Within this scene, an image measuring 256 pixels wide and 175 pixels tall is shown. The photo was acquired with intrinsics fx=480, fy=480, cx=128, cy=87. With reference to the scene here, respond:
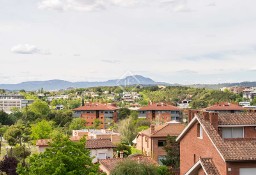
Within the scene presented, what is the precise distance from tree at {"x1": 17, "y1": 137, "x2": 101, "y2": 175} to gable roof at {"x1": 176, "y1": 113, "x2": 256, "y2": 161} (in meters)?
7.03

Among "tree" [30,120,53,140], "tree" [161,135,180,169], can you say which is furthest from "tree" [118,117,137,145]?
"tree" [161,135,180,169]

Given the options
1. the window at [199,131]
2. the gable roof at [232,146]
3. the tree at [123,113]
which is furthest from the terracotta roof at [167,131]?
the tree at [123,113]

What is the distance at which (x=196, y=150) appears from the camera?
3170cm

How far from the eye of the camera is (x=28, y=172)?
2519cm

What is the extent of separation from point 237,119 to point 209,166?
4.58 metres

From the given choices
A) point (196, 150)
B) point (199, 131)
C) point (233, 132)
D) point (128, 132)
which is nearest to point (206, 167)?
point (233, 132)

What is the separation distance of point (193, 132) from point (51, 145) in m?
10.9

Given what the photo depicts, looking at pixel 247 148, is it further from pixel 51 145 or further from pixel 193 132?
pixel 51 145

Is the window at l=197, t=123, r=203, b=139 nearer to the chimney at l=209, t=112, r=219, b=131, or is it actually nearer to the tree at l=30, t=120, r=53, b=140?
the chimney at l=209, t=112, r=219, b=131

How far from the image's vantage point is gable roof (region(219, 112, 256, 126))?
97.1 feet

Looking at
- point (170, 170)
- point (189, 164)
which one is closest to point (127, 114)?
point (170, 170)

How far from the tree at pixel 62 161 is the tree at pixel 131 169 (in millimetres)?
12302

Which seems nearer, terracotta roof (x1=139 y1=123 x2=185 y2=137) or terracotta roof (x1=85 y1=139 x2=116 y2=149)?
terracotta roof (x1=85 y1=139 x2=116 y2=149)

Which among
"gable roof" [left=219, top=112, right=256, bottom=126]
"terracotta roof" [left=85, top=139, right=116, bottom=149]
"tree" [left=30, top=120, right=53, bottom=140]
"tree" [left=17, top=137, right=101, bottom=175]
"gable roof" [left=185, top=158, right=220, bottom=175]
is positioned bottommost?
"tree" [left=30, top=120, right=53, bottom=140]
